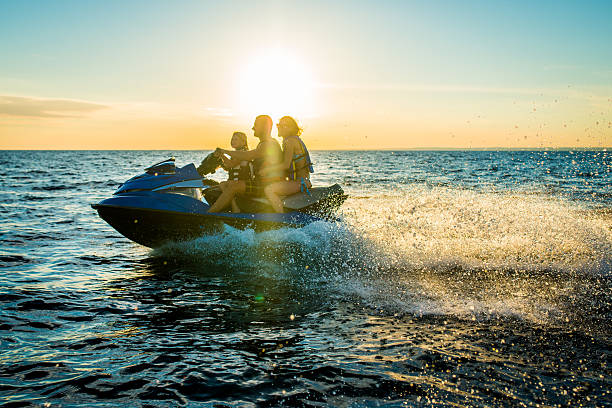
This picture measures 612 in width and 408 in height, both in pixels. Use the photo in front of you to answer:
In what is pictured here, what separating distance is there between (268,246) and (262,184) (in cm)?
102

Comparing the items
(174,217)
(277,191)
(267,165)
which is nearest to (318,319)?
(277,191)

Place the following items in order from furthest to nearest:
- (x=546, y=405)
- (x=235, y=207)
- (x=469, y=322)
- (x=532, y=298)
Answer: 1. (x=235, y=207)
2. (x=532, y=298)
3. (x=469, y=322)
4. (x=546, y=405)

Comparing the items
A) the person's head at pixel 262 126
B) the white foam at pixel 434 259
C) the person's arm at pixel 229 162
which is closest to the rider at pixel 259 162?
the person's head at pixel 262 126

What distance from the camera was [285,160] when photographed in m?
7.09

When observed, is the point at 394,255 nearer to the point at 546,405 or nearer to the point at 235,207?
the point at 235,207

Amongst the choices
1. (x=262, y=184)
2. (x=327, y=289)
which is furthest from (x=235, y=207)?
(x=327, y=289)

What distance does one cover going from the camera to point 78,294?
5.62 meters

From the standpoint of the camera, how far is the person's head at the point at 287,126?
22.9 feet

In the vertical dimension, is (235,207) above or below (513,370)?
above

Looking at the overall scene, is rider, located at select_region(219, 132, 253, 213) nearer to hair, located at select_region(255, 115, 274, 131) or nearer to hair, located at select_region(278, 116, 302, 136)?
hair, located at select_region(255, 115, 274, 131)

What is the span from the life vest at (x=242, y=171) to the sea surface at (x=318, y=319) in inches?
37.5

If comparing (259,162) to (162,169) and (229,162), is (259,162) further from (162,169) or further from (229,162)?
(162,169)

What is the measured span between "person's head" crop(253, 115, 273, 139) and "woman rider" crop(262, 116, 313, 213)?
0.22m

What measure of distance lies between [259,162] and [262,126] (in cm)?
60
